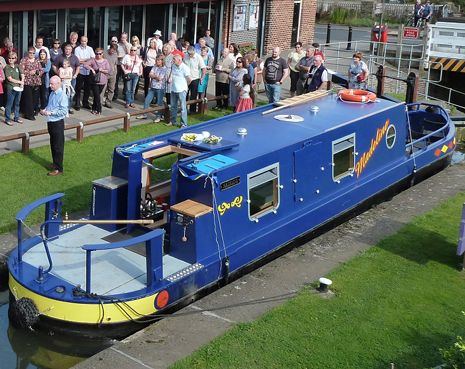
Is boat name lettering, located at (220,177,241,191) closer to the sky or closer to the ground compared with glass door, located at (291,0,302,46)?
closer to the ground

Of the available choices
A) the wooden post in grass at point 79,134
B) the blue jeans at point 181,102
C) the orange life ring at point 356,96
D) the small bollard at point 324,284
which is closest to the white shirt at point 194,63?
the blue jeans at point 181,102

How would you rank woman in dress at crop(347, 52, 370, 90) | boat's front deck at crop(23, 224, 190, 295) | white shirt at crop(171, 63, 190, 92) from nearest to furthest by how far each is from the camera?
1. boat's front deck at crop(23, 224, 190, 295)
2. white shirt at crop(171, 63, 190, 92)
3. woman in dress at crop(347, 52, 370, 90)

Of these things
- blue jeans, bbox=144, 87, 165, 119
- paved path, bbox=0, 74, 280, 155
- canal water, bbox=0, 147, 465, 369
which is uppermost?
blue jeans, bbox=144, 87, 165, 119

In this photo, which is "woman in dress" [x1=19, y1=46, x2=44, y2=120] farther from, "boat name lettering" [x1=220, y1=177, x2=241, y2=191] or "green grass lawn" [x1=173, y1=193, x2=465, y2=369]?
"green grass lawn" [x1=173, y1=193, x2=465, y2=369]

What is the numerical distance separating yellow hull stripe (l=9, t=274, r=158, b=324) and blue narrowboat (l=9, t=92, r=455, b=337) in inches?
0.5

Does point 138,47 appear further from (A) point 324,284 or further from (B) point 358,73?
(A) point 324,284

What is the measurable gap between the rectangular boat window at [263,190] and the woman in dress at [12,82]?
7.40m

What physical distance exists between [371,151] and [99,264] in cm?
584

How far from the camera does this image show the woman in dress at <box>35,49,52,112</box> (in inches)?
633

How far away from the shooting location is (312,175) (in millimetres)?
11438

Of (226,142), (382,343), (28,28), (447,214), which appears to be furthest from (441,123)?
(28,28)

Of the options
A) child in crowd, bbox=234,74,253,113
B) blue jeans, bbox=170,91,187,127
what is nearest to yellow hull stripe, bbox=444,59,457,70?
child in crowd, bbox=234,74,253,113

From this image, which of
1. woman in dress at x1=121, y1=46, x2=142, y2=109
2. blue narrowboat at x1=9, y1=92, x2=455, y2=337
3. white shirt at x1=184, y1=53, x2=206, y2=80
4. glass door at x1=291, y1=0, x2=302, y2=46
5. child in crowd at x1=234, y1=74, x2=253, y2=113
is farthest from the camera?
glass door at x1=291, y1=0, x2=302, y2=46

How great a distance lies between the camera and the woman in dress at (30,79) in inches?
619
